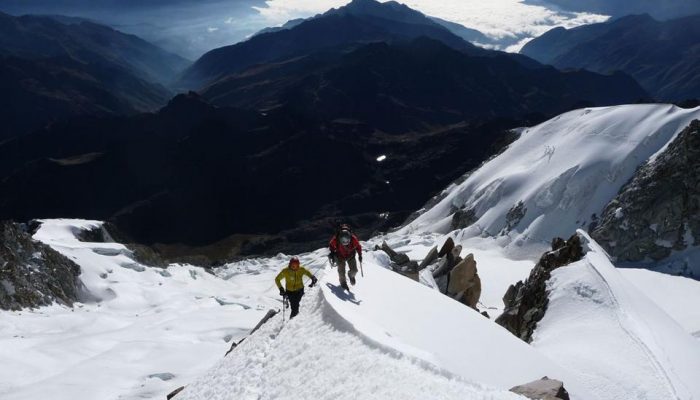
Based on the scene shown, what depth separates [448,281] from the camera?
33031 millimetres

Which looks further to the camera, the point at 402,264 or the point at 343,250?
the point at 402,264

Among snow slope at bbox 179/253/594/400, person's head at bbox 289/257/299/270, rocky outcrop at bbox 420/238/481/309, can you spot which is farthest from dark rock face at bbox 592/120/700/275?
person's head at bbox 289/257/299/270

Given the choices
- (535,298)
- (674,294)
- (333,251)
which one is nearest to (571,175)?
(674,294)

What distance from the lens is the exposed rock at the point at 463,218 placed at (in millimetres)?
77000

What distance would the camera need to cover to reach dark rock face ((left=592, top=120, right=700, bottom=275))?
50125 millimetres

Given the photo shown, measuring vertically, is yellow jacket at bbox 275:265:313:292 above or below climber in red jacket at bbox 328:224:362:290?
below

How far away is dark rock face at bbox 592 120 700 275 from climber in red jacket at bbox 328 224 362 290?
132ft

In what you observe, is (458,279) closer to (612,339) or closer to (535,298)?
(535,298)

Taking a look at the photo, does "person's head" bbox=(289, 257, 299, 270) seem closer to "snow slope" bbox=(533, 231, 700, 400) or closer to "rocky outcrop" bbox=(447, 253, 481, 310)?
"snow slope" bbox=(533, 231, 700, 400)

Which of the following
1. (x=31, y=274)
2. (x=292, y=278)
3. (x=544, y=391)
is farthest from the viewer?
(x=31, y=274)

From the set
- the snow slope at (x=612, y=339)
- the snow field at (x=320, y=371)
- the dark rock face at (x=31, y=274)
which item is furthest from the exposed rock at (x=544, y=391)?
the dark rock face at (x=31, y=274)

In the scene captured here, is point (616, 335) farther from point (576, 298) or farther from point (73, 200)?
point (73, 200)

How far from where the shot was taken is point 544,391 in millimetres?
10586

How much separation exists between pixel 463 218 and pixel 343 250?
63292 mm
